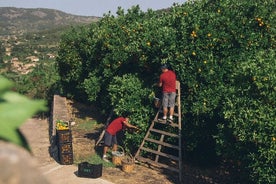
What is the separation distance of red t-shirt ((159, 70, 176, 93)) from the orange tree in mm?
479

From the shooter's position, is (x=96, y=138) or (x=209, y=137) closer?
(x=209, y=137)

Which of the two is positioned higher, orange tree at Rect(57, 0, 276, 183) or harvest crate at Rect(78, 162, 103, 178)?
orange tree at Rect(57, 0, 276, 183)

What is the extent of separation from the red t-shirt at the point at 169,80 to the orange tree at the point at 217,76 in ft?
1.57

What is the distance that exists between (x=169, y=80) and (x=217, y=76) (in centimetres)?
168

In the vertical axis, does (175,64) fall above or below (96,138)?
above

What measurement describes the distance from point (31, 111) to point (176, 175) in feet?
44.8

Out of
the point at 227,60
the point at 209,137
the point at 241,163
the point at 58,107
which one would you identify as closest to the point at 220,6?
the point at 227,60

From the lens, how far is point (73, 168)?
1384cm

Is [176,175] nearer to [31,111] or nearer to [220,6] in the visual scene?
[220,6]

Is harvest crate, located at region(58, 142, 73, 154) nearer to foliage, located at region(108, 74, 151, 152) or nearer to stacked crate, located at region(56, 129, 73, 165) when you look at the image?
stacked crate, located at region(56, 129, 73, 165)

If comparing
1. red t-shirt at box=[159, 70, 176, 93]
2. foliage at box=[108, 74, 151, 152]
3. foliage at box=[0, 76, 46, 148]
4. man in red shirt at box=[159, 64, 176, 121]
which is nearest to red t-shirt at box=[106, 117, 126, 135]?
foliage at box=[108, 74, 151, 152]

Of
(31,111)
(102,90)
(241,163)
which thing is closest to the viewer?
(31,111)

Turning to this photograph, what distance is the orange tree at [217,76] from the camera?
11289 mm

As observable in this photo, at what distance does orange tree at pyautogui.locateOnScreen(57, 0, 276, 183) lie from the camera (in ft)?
37.0
